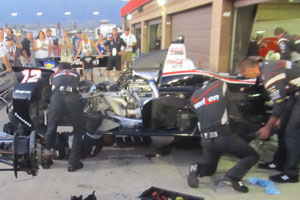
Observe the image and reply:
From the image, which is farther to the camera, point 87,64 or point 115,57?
point 115,57

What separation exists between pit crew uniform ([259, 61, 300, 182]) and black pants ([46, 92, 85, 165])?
237cm

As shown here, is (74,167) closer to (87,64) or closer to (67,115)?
(67,115)

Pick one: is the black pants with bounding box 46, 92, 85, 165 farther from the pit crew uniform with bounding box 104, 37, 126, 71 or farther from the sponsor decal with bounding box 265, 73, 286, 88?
the pit crew uniform with bounding box 104, 37, 126, 71

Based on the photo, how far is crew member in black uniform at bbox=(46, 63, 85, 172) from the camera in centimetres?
398

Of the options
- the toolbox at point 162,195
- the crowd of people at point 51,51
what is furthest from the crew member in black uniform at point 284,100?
the crowd of people at point 51,51

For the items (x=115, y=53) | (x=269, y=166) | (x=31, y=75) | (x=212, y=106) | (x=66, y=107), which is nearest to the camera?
(x=212, y=106)

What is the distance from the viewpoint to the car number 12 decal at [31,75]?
173 inches

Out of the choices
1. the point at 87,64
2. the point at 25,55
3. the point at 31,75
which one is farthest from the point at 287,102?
the point at 25,55

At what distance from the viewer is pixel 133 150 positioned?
498 centimetres

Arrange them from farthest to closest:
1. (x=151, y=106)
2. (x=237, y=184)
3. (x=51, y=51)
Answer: (x=51, y=51)
(x=151, y=106)
(x=237, y=184)

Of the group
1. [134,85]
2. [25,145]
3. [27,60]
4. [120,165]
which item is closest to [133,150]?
[120,165]

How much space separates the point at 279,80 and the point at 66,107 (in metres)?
2.62

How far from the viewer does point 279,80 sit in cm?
352

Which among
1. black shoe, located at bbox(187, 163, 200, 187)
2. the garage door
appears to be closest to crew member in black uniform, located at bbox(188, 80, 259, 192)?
black shoe, located at bbox(187, 163, 200, 187)
